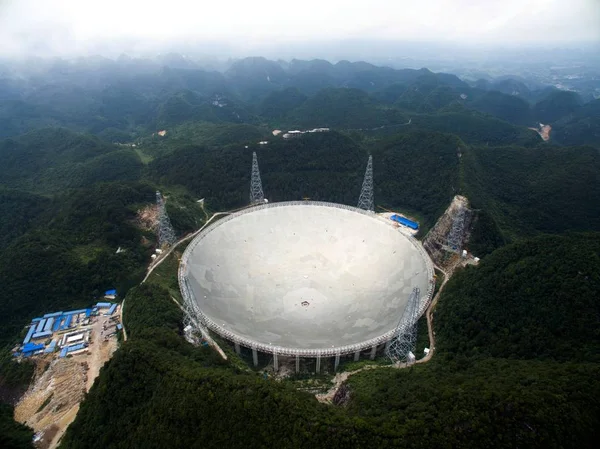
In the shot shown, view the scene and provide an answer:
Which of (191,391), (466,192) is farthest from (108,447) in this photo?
(466,192)

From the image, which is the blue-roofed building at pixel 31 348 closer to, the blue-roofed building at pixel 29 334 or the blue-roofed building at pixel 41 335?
the blue-roofed building at pixel 29 334

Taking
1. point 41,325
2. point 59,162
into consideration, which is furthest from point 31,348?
point 59,162

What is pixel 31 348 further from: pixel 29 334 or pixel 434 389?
pixel 434 389

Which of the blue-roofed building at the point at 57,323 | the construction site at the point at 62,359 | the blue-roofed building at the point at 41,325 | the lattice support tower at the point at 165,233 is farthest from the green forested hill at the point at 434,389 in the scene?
the lattice support tower at the point at 165,233

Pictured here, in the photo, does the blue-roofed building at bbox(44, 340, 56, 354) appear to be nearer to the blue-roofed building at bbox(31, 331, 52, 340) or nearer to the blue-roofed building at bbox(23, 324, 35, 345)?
the blue-roofed building at bbox(31, 331, 52, 340)

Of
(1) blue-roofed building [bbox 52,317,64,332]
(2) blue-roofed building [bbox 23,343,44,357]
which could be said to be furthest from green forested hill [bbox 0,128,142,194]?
(2) blue-roofed building [bbox 23,343,44,357]
